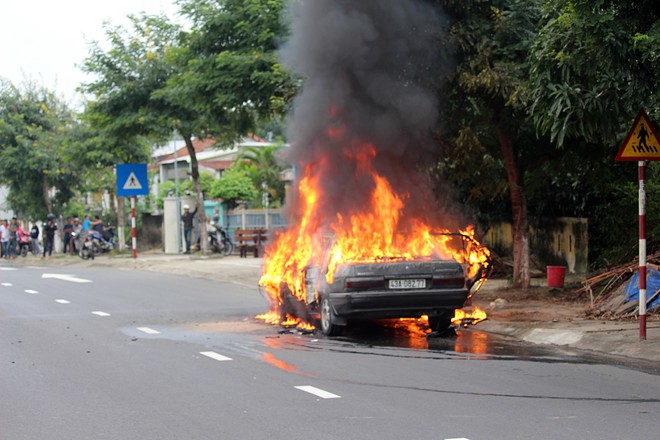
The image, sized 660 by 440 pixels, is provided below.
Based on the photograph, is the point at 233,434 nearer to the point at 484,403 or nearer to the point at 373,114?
the point at 484,403

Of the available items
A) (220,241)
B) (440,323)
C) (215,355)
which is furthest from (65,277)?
(215,355)

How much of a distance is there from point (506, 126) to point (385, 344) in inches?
232

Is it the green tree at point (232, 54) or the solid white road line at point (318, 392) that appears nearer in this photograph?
the solid white road line at point (318, 392)

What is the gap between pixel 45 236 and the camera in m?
34.5

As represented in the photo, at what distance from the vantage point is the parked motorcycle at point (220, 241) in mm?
30250

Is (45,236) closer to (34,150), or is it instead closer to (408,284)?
(34,150)

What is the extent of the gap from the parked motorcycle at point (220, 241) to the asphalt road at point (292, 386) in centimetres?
1639

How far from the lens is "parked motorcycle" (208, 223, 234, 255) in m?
30.2

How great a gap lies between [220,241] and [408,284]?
19956 mm

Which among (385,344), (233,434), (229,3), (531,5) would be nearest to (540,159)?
(531,5)

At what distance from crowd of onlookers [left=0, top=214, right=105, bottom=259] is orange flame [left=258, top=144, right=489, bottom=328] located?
67.4 feet

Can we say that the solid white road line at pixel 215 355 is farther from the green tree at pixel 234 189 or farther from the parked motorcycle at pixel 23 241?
the green tree at pixel 234 189

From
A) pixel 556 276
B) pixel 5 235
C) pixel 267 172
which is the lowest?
pixel 556 276

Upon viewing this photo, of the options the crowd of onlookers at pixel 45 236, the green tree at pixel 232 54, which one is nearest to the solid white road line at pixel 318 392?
the green tree at pixel 232 54
